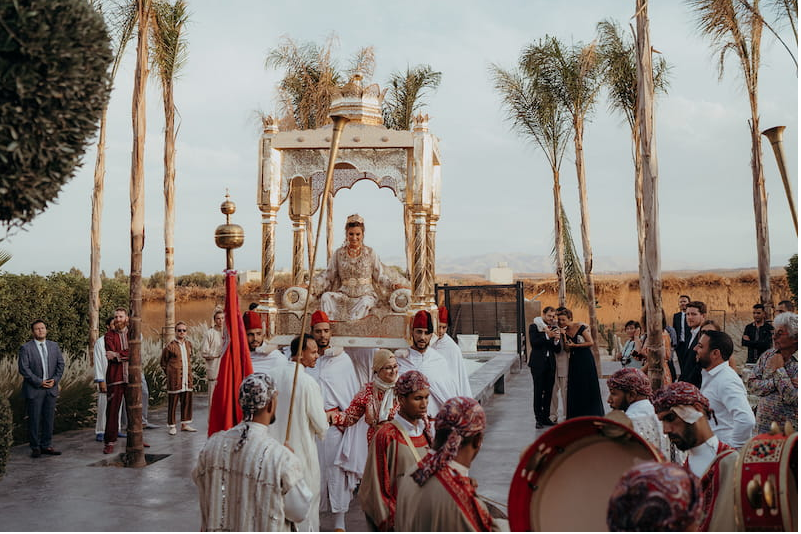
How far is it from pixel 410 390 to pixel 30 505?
16.0ft

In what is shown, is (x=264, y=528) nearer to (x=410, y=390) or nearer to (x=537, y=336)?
(x=410, y=390)

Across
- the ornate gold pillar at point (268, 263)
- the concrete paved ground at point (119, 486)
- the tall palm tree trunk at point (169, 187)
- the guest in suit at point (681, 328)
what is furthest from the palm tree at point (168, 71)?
the guest in suit at point (681, 328)

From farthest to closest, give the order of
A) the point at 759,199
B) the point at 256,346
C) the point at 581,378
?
the point at 759,199, the point at 581,378, the point at 256,346

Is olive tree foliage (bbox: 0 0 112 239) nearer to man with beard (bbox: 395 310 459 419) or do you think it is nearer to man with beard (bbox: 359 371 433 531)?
man with beard (bbox: 359 371 433 531)

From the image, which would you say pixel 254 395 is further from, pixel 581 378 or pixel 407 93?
pixel 407 93

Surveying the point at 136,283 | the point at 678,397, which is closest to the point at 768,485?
the point at 678,397

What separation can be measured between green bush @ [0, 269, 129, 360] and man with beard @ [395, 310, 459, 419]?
9.01m

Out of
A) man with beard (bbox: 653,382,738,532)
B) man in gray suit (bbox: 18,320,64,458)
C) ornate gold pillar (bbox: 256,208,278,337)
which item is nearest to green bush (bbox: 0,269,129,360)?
man in gray suit (bbox: 18,320,64,458)

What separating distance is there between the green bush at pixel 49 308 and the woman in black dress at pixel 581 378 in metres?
9.87

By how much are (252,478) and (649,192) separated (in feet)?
19.8

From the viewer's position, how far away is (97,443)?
10625 mm

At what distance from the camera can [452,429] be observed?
3.20 metres

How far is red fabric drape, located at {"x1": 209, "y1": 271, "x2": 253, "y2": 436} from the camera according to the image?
4840 mm

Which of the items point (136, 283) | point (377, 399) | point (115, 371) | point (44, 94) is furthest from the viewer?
point (115, 371)
